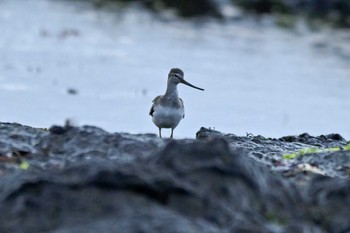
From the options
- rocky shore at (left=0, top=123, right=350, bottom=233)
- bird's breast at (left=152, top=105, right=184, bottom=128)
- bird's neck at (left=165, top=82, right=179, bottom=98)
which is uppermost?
bird's neck at (left=165, top=82, right=179, bottom=98)

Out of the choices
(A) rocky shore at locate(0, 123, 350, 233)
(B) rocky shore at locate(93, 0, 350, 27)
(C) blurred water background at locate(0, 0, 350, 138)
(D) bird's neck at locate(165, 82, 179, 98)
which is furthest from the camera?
(B) rocky shore at locate(93, 0, 350, 27)

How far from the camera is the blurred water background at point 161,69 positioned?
2659 centimetres

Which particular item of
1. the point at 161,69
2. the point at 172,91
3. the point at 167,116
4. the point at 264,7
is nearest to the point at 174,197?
the point at 167,116

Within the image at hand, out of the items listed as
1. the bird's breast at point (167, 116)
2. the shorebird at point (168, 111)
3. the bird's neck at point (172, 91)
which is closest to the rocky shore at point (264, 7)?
the bird's neck at point (172, 91)

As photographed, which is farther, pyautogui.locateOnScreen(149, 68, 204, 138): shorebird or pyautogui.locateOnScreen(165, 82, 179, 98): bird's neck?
pyautogui.locateOnScreen(165, 82, 179, 98): bird's neck

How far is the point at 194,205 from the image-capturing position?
7430 millimetres

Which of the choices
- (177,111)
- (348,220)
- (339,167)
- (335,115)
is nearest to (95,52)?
(335,115)

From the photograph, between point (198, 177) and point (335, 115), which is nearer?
point (198, 177)

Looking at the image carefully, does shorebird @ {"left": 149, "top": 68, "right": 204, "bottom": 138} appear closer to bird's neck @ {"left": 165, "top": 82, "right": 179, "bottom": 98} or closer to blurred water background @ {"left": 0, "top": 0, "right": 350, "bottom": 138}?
bird's neck @ {"left": 165, "top": 82, "right": 179, "bottom": 98}

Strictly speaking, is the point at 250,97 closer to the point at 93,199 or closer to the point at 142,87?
the point at 142,87

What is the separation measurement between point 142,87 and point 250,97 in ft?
10.8

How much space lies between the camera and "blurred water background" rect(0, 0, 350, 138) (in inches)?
1047

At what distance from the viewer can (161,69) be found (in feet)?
120

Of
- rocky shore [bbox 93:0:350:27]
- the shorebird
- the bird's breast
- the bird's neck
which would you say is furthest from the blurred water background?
the bird's breast
